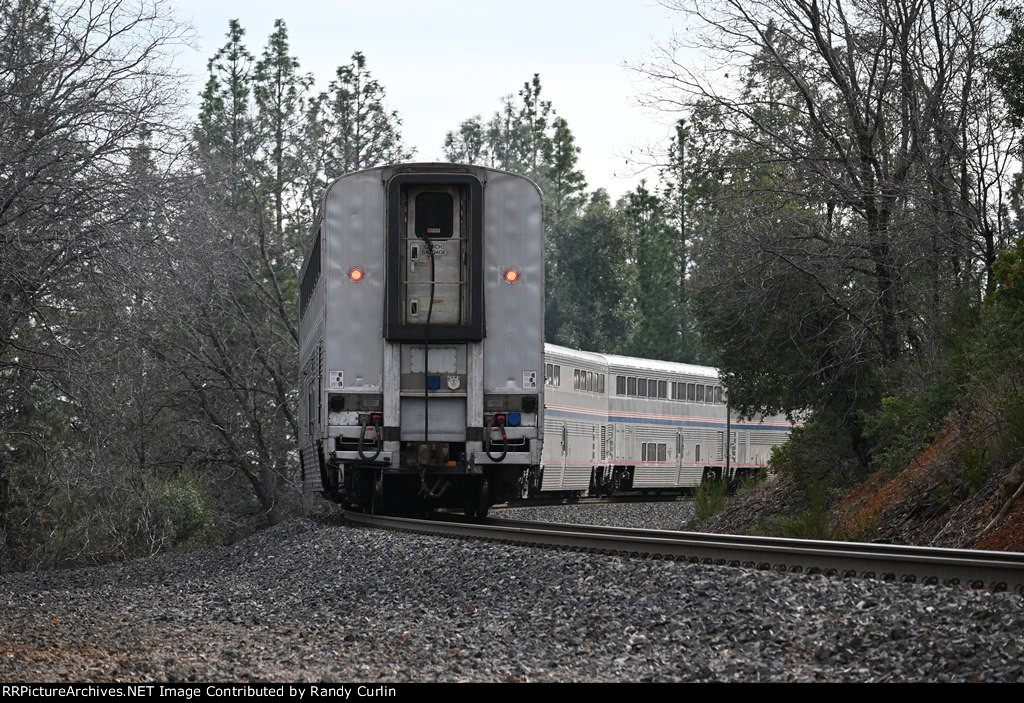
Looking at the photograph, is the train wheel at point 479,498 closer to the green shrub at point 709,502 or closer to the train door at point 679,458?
the green shrub at point 709,502

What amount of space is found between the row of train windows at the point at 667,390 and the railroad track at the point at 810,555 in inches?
677

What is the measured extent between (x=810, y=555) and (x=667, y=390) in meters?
25.6

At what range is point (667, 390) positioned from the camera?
36.2m

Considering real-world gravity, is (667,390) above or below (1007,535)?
above

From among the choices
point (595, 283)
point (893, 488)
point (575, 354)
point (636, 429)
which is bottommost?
point (893, 488)

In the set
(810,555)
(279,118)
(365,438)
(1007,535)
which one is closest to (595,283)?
(279,118)

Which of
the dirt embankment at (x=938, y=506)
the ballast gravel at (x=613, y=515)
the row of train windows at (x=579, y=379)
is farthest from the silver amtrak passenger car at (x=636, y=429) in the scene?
the dirt embankment at (x=938, y=506)

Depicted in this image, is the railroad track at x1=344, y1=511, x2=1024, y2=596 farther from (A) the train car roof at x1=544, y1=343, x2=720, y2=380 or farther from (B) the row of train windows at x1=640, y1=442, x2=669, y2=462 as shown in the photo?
(B) the row of train windows at x1=640, y1=442, x2=669, y2=462

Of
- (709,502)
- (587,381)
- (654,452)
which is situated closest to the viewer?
(709,502)

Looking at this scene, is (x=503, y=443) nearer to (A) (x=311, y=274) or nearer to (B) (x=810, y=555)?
(A) (x=311, y=274)

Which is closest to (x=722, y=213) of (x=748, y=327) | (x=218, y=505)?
(x=748, y=327)

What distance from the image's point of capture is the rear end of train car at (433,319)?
57.1 feet

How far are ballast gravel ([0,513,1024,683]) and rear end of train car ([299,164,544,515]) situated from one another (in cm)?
347

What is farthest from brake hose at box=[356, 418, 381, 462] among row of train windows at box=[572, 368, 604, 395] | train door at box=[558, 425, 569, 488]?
row of train windows at box=[572, 368, 604, 395]
